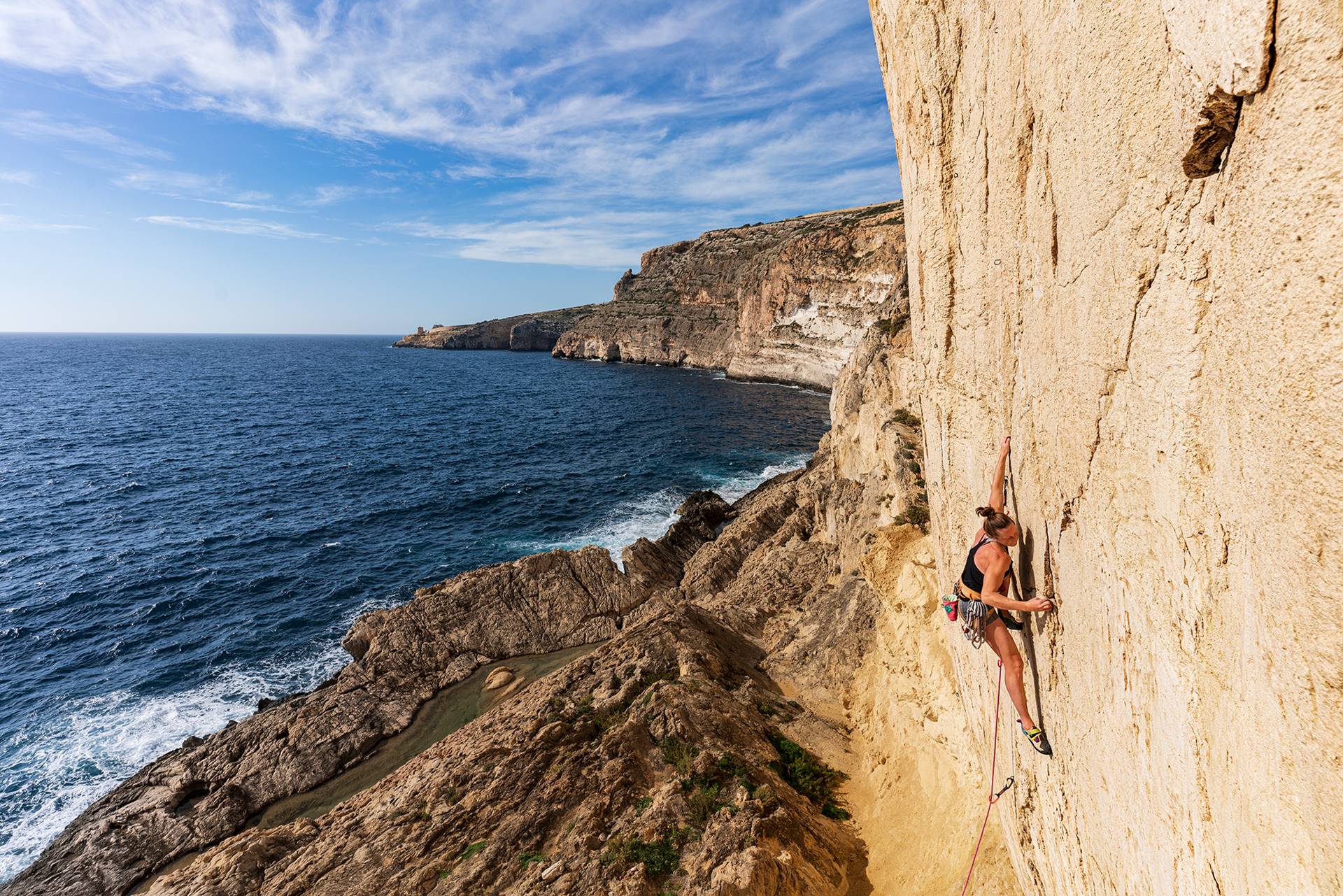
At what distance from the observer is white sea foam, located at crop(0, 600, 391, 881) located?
594 inches

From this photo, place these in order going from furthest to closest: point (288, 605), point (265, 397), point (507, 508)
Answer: point (265, 397)
point (507, 508)
point (288, 605)

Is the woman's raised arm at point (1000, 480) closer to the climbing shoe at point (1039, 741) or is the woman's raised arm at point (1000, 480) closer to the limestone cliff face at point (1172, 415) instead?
the limestone cliff face at point (1172, 415)

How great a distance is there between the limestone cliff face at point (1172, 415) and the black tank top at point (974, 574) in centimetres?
37

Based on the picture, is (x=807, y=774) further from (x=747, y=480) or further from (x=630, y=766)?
(x=747, y=480)

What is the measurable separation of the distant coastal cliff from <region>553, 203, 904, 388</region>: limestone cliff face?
6.5 inches

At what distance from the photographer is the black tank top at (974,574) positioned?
5.41 m

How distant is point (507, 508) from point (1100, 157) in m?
34.3

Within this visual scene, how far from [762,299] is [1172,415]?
80729mm

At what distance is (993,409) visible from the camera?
6012 mm

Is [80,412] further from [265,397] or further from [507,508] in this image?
[507,508]

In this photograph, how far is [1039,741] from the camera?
5.19 meters

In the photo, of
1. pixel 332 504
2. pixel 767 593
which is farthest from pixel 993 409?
pixel 332 504

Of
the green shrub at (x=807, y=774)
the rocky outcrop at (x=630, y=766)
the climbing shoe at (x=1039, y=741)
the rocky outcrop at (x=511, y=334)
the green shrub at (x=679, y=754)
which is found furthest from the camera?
the rocky outcrop at (x=511, y=334)

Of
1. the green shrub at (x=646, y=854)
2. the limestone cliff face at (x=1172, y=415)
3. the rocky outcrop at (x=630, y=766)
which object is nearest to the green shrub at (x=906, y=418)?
the rocky outcrop at (x=630, y=766)
